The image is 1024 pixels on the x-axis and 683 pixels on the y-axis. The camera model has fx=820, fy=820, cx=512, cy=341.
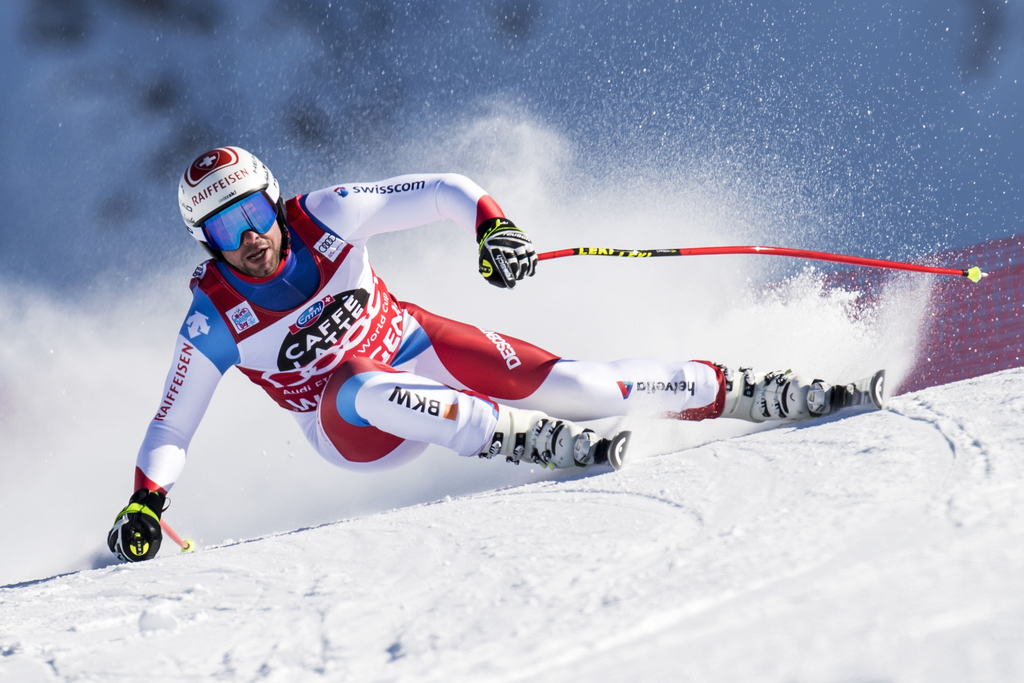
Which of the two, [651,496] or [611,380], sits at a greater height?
[611,380]

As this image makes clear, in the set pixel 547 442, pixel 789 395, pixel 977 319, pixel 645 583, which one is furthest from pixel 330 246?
pixel 977 319

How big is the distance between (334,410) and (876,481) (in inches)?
59.6

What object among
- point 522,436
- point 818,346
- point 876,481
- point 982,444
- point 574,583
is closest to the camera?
point 574,583

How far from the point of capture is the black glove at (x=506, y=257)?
2.41 metres

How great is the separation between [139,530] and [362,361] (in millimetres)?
780

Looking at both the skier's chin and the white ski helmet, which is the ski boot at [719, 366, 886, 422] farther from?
the white ski helmet

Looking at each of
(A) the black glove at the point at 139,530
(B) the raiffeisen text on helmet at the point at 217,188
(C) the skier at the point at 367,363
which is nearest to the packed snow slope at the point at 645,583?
(A) the black glove at the point at 139,530

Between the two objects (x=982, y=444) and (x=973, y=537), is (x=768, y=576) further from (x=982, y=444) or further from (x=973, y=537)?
(x=982, y=444)

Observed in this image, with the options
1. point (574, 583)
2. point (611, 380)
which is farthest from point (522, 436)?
point (574, 583)

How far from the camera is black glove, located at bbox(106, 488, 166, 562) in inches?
90.7

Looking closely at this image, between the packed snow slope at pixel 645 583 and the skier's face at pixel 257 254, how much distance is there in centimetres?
80

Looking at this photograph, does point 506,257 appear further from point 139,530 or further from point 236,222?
point 139,530

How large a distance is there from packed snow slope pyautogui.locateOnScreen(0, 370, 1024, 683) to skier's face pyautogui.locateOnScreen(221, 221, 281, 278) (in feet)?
2.63

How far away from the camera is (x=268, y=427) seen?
5.19m
